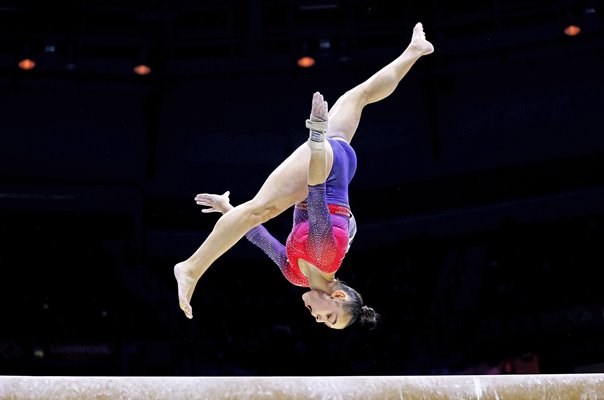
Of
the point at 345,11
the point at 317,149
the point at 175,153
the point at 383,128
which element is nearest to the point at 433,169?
the point at 383,128

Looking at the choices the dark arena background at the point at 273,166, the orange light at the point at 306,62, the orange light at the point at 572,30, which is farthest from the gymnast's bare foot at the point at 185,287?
the orange light at the point at 572,30

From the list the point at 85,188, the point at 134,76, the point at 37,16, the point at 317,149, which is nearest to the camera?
the point at 317,149

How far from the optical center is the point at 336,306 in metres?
4.30

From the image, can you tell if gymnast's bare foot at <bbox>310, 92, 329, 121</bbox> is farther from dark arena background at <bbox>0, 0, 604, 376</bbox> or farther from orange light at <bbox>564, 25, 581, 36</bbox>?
orange light at <bbox>564, 25, 581, 36</bbox>

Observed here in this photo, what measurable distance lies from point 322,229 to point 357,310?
1.64 ft

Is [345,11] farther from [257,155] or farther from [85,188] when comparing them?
[85,188]

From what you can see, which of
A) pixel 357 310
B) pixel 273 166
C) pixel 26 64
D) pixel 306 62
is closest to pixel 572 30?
pixel 306 62

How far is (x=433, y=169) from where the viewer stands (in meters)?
12.5

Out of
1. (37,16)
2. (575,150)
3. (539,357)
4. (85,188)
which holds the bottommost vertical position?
(539,357)

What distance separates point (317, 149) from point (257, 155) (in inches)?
330

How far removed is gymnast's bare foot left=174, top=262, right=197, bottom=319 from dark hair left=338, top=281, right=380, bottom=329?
80 cm

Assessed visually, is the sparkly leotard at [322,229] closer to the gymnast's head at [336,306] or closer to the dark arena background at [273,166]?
the gymnast's head at [336,306]

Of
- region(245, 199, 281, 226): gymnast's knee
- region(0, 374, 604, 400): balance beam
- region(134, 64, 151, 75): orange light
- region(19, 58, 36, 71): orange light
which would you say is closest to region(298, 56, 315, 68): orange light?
region(134, 64, 151, 75): orange light

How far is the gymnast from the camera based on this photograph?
424cm
